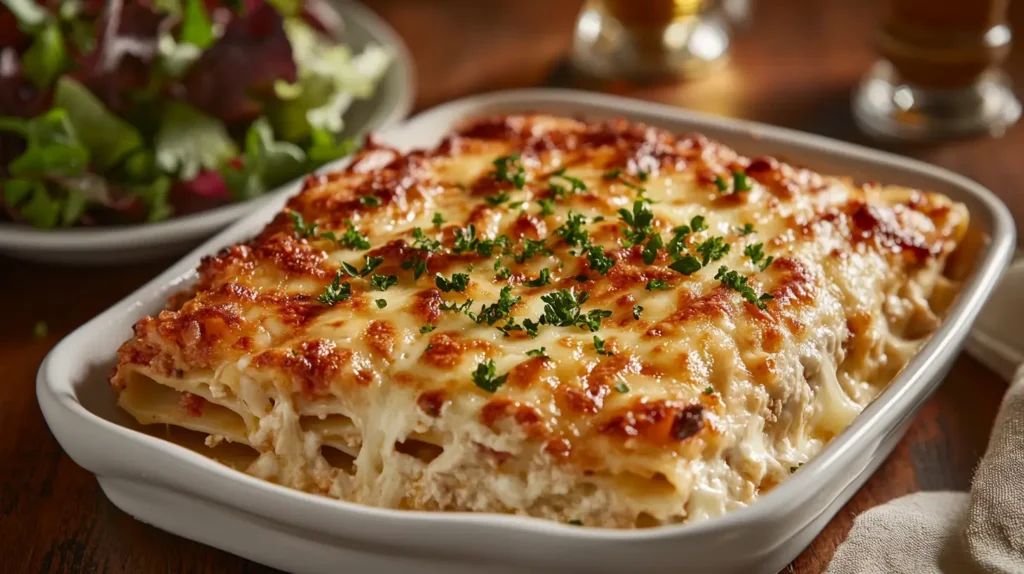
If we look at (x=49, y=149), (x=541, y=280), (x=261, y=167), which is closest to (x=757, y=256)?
(x=541, y=280)

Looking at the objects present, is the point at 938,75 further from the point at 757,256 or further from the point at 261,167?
the point at 261,167

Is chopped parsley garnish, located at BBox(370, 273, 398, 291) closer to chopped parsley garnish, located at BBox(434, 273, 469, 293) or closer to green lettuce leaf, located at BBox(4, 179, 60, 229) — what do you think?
chopped parsley garnish, located at BBox(434, 273, 469, 293)

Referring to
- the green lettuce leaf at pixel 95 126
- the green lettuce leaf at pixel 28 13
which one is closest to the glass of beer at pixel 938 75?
the green lettuce leaf at pixel 95 126

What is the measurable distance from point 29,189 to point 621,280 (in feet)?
6.42

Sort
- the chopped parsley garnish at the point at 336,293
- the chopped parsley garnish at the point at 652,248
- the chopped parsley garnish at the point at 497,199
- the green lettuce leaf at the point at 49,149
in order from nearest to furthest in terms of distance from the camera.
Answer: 1. the chopped parsley garnish at the point at 336,293
2. the chopped parsley garnish at the point at 652,248
3. the chopped parsley garnish at the point at 497,199
4. the green lettuce leaf at the point at 49,149

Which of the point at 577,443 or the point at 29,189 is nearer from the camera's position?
the point at 577,443

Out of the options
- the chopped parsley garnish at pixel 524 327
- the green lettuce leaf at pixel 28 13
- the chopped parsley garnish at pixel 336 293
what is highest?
the chopped parsley garnish at pixel 524 327

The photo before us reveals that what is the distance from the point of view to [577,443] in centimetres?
206

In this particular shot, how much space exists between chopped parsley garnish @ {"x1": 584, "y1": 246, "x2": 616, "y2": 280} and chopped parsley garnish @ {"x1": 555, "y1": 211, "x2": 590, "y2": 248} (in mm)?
55

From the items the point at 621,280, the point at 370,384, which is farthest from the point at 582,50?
the point at 370,384

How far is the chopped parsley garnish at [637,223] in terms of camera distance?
2.63 meters

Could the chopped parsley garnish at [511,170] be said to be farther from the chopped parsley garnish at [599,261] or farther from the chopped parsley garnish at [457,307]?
the chopped parsley garnish at [457,307]

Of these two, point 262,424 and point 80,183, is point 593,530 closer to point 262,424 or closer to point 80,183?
point 262,424

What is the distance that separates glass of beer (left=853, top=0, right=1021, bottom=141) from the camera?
400cm
